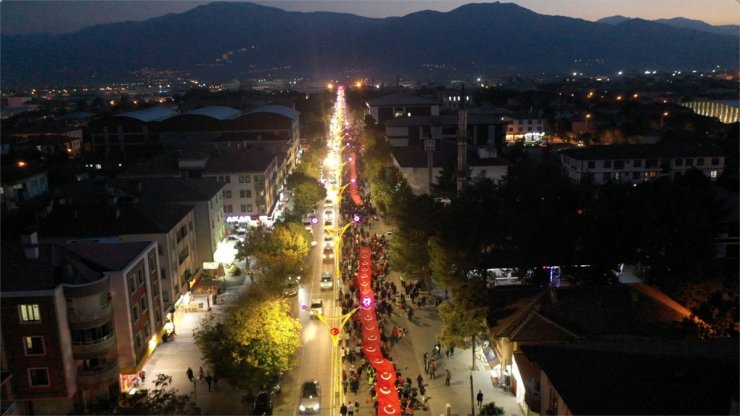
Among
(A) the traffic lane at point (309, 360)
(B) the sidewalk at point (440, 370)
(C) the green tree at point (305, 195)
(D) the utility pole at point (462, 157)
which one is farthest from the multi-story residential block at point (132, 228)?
(D) the utility pole at point (462, 157)

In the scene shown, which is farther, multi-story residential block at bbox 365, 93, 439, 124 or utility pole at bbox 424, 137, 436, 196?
multi-story residential block at bbox 365, 93, 439, 124

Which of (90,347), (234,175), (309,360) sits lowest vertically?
(309,360)

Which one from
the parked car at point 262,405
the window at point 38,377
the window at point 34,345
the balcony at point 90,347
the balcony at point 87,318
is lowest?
the parked car at point 262,405

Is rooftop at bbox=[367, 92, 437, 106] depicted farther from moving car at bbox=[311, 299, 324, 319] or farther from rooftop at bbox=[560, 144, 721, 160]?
moving car at bbox=[311, 299, 324, 319]

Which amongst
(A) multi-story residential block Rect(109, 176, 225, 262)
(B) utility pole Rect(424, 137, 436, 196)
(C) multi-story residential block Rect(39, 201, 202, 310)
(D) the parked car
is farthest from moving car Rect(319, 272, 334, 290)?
(B) utility pole Rect(424, 137, 436, 196)

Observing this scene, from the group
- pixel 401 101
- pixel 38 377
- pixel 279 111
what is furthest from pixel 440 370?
pixel 401 101

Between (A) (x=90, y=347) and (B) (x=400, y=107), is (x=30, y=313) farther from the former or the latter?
(B) (x=400, y=107)

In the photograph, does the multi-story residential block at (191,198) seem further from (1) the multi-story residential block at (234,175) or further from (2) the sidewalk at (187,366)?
(1) the multi-story residential block at (234,175)

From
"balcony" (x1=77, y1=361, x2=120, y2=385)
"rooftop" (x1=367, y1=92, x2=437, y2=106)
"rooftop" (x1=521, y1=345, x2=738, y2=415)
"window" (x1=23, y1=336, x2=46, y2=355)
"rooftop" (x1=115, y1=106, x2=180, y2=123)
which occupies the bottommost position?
"balcony" (x1=77, y1=361, x2=120, y2=385)
